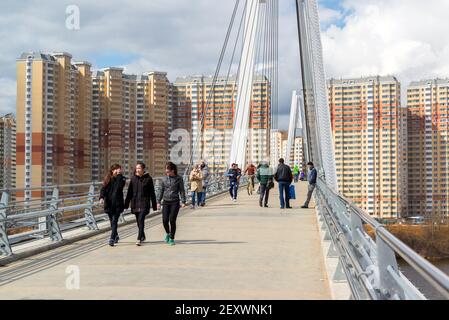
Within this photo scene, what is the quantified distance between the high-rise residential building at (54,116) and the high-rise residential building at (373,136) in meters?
32.8

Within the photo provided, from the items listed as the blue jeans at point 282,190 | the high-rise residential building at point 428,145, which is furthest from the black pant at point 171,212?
the high-rise residential building at point 428,145

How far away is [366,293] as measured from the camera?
12.7ft

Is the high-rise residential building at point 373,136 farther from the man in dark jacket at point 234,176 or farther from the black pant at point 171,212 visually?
the black pant at point 171,212

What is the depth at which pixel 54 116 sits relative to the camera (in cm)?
3203

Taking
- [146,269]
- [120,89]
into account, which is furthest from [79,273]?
[120,89]

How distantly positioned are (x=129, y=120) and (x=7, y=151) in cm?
768

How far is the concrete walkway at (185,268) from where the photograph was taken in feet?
19.3

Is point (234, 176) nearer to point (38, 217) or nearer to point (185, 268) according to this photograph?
point (38, 217)

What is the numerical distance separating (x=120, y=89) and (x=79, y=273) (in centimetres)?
2995

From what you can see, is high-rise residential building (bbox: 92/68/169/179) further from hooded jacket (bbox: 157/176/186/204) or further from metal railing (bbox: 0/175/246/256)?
hooded jacket (bbox: 157/176/186/204)

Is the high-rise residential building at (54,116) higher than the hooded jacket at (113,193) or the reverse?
higher

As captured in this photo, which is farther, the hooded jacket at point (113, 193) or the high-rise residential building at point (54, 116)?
the high-rise residential building at point (54, 116)

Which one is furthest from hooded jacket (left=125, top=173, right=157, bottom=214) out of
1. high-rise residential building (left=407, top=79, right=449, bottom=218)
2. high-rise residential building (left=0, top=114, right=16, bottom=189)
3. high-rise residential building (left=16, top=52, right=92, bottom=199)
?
high-rise residential building (left=407, top=79, right=449, bottom=218)

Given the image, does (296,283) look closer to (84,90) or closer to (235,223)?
(235,223)
